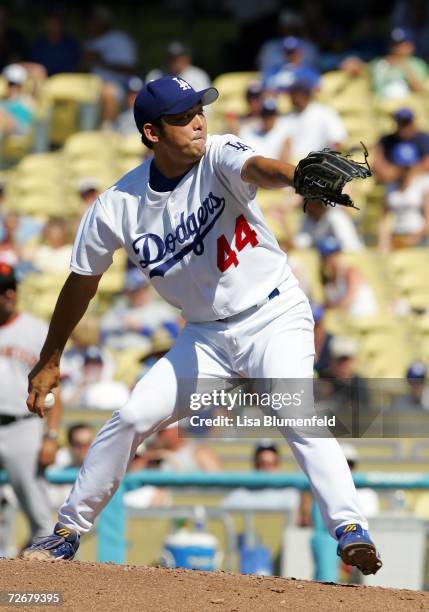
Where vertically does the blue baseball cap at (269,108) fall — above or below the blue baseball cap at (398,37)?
below

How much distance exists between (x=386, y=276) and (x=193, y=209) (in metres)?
5.86

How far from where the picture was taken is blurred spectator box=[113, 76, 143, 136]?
42.4 ft

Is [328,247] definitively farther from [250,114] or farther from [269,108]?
[250,114]

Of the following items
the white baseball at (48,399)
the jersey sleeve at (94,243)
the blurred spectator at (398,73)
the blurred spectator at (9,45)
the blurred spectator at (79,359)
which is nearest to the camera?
the jersey sleeve at (94,243)

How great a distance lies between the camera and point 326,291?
10.5m

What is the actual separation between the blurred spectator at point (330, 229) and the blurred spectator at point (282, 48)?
2567 millimetres

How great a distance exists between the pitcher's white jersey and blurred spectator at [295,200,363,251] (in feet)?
18.7

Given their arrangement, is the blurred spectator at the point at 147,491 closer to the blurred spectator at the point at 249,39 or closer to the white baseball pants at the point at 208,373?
the white baseball pants at the point at 208,373

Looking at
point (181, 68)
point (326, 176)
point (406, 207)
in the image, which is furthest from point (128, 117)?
point (326, 176)

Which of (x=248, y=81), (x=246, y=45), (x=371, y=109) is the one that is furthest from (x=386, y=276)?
(x=246, y=45)

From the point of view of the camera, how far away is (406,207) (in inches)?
440

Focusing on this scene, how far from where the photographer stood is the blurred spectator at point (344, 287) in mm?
10414

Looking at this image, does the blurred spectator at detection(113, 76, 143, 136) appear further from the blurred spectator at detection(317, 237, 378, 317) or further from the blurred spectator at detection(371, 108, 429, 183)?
the blurred spectator at detection(317, 237, 378, 317)

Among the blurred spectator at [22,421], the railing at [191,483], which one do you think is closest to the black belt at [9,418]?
the blurred spectator at [22,421]
